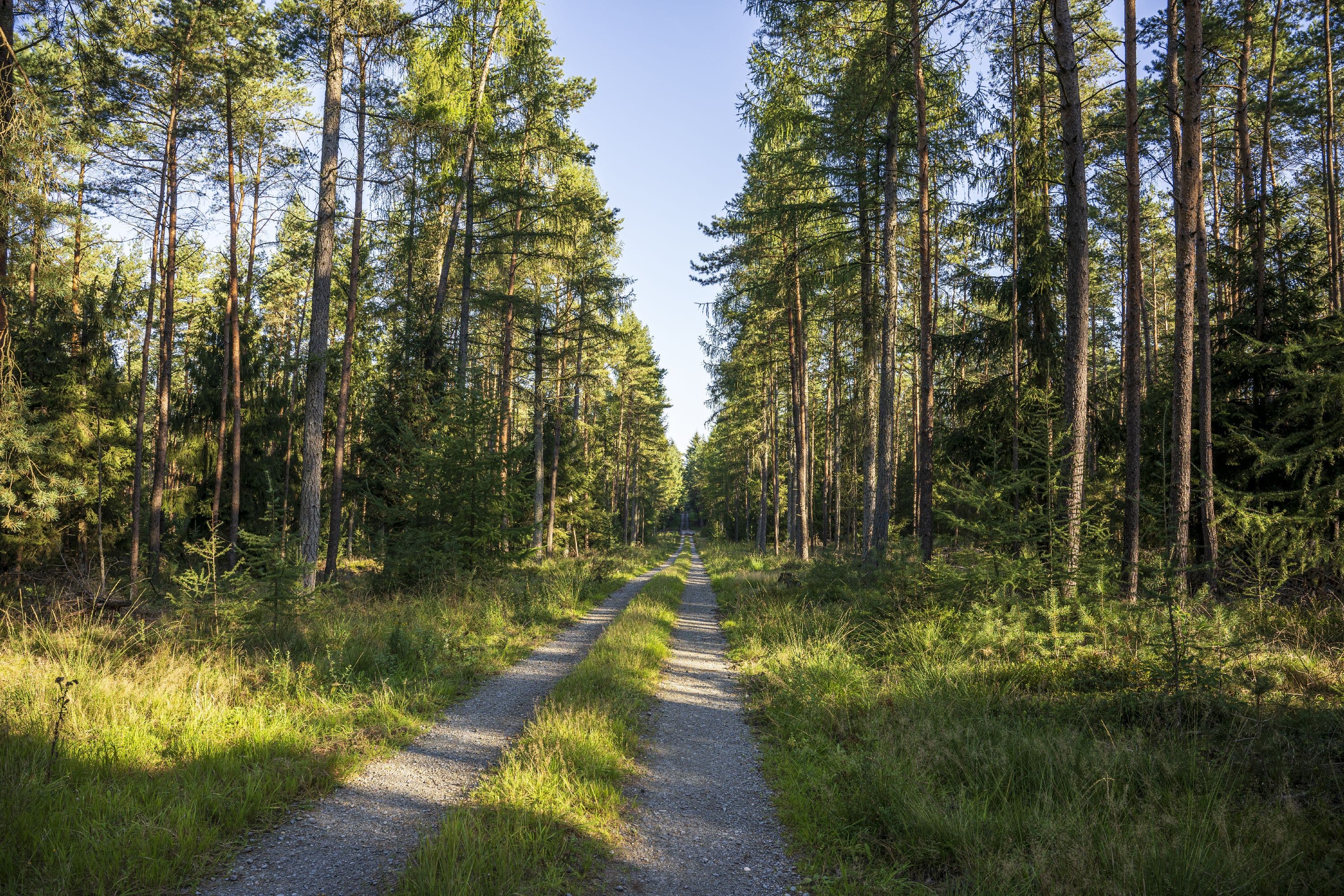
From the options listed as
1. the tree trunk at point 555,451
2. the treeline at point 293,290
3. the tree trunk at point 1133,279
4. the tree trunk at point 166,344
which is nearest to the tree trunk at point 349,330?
the treeline at point 293,290

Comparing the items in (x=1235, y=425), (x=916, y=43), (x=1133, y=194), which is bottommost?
(x=1235, y=425)

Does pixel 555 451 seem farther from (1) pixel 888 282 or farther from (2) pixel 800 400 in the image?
(1) pixel 888 282

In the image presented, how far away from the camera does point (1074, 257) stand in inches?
303

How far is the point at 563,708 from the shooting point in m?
5.62

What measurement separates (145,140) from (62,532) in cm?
1227

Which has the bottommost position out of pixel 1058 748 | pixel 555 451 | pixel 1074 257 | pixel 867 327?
pixel 1058 748

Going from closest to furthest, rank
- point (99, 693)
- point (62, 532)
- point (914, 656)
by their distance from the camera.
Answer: point (99, 693) → point (914, 656) → point (62, 532)

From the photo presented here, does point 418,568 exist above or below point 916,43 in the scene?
below

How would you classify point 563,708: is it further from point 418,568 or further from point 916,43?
point 916,43

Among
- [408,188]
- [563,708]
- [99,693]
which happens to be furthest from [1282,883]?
[408,188]

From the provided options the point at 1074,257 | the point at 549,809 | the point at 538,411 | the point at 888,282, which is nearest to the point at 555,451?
the point at 538,411

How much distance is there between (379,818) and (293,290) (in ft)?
66.2

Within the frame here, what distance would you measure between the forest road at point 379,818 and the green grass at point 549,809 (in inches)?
9.7

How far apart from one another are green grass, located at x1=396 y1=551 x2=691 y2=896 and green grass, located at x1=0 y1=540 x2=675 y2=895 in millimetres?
1350
